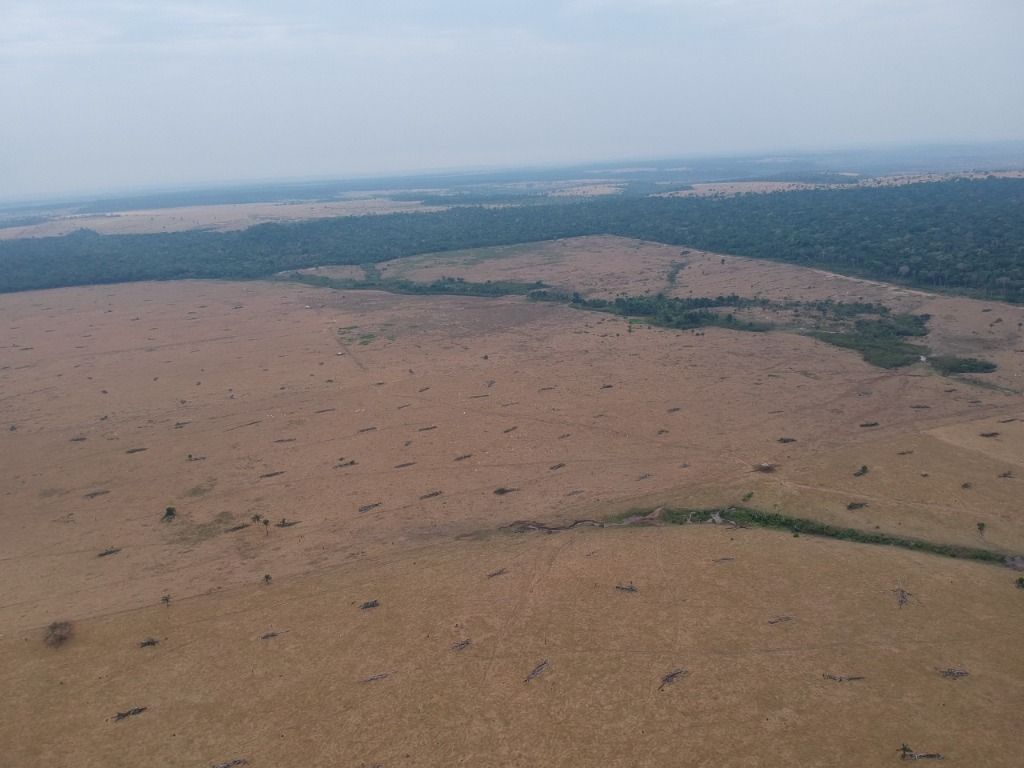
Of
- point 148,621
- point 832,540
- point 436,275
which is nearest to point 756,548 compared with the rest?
point 832,540

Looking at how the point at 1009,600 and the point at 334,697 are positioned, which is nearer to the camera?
the point at 334,697

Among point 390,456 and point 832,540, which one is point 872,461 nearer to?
point 832,540

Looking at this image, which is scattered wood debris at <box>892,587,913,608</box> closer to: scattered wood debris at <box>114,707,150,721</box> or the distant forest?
scattered wood debris at <box>114,707,150,721</box>

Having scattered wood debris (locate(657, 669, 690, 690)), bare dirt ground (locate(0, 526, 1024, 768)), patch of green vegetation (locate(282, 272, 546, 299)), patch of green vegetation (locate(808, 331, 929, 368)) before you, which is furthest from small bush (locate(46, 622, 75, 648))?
patch of green vegetation (locate(282, 272, 546, 299))

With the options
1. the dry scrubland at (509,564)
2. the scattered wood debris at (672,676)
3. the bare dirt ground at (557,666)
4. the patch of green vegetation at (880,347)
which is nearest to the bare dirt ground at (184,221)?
the dry scrubland at (509,564)

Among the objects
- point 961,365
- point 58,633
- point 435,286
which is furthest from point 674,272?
point 58,633

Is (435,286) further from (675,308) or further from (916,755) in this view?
(916,755)
